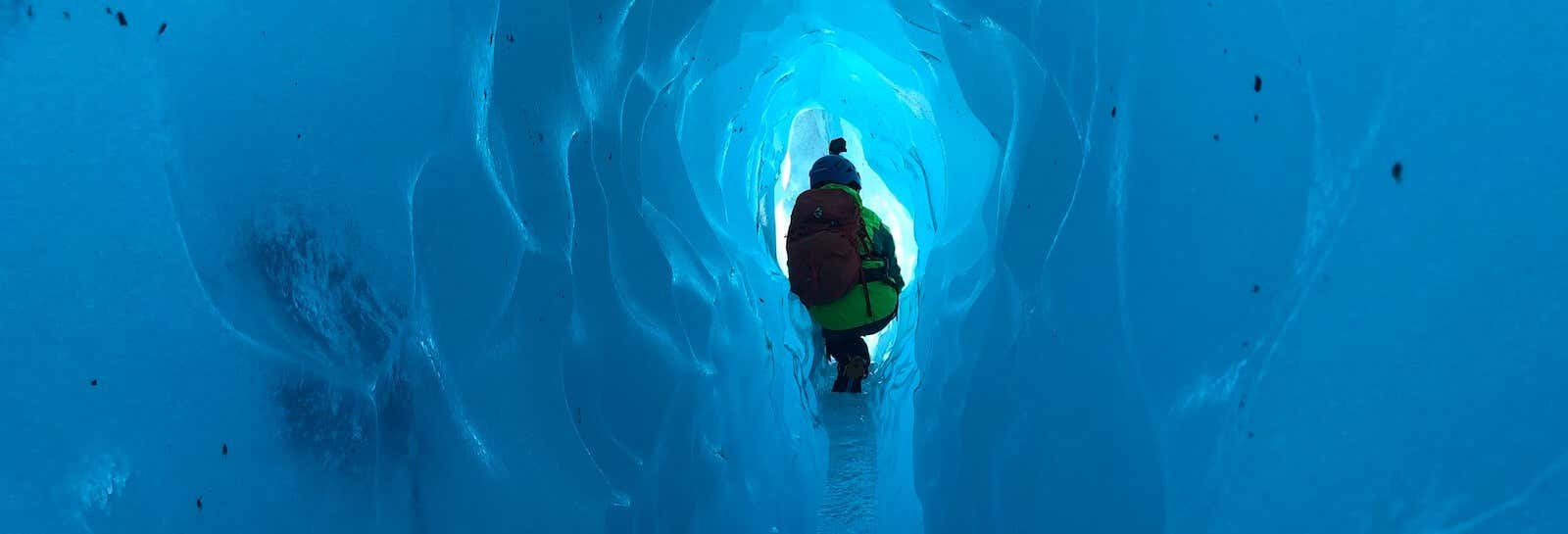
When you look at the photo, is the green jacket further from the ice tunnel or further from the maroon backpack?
the ice tunnel

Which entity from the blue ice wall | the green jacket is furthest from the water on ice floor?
the blue ice wall

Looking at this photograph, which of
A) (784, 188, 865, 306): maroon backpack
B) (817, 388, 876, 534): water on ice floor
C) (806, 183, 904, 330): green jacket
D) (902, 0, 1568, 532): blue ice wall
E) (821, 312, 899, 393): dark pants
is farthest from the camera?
(817, 388, 876, 534): water on ice floor

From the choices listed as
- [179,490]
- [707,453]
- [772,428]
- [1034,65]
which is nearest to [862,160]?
[772,428]

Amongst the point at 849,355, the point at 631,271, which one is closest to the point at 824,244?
the point at 849,355

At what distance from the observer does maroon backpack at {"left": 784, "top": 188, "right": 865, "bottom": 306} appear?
172 inches

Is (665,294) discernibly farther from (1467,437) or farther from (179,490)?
(1467,437)

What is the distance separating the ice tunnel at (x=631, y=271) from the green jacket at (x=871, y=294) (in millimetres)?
1298

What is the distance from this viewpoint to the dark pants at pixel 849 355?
483 centimetres

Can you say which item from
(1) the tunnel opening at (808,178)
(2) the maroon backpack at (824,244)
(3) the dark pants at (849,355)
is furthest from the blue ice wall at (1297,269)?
(1) the tunnel opening at (808,178)

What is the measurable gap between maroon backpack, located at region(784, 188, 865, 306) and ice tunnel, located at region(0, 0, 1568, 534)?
1.12m

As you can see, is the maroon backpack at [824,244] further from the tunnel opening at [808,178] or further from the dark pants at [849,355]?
the tunnel opening at [808,178]

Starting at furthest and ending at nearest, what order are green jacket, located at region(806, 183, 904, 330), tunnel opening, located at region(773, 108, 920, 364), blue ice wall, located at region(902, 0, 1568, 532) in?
tunnel opening, located at region(773, 108, 920, 364) → green jacket, located at region(806, 183, 904, 330) → blue ice wall, located at region(902, 0, 1568, 532)

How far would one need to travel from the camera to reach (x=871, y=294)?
4.58m

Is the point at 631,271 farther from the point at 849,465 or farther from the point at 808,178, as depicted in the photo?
the point at 808,178
